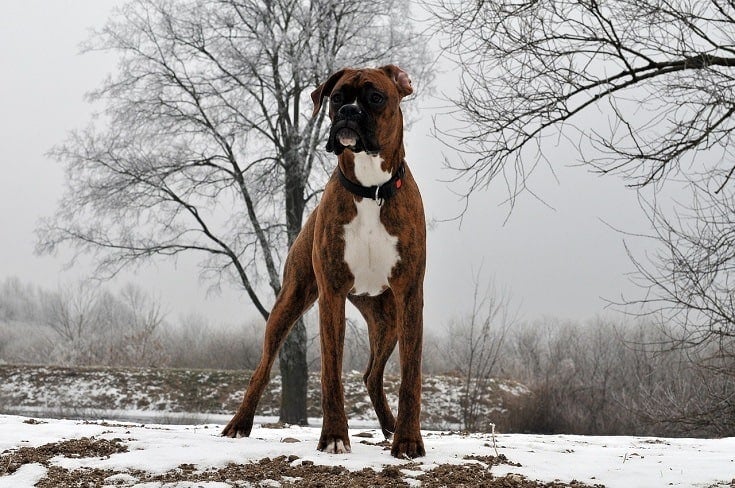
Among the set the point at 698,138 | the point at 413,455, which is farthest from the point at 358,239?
the point at 698,138

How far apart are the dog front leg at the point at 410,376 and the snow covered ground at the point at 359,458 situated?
123 mm

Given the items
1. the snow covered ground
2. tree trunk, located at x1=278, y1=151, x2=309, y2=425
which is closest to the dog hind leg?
the snow covered ground

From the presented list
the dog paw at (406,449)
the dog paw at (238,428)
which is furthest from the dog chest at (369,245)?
the dog paw at (238,428)

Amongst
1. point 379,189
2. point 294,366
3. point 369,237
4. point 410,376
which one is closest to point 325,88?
point 379,189

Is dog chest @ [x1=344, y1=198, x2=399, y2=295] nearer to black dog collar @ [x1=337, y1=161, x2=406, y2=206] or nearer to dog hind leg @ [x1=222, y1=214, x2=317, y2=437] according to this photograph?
black dog collar @ [x1=337, y1=161, x2=406, y2=206]

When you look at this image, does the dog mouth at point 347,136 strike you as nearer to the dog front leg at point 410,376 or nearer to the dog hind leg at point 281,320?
the dog front leg at point 410,376

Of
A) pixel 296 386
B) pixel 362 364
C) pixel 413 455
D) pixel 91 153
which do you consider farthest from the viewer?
pixel 362 364

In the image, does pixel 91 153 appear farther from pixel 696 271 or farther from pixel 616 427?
pixel 616 427

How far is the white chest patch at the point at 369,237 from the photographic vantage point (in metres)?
4.60

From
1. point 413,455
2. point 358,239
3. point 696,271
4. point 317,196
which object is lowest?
point 413,455

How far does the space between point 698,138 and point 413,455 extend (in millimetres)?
4191

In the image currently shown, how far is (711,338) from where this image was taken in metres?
7.96

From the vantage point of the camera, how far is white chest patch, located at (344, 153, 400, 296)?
460 cm

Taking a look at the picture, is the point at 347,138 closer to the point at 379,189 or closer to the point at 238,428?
the point at 379,189
